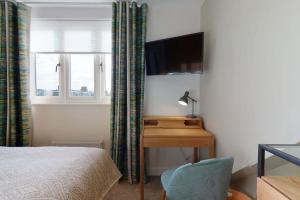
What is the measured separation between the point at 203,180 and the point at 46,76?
249cm

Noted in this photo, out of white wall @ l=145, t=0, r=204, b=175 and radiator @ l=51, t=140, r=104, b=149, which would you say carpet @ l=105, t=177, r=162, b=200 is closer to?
white wall @ l=145, t=0, r=204, b=175

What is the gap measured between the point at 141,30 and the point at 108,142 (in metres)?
1.56

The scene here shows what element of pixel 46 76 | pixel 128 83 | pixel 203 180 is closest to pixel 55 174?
pixel 203 180

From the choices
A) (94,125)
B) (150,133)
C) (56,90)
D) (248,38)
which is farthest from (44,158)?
(248,38)

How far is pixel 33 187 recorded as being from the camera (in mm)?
1101

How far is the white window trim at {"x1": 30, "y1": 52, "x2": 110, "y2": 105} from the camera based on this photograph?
113 inches

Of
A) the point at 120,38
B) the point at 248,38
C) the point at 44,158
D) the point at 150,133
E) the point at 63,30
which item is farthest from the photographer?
the point at 63,30

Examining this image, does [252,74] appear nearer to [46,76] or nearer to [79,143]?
[79,143]

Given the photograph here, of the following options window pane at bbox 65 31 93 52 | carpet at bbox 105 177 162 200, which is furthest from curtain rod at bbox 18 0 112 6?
carpet at bbox 105 177 162 200

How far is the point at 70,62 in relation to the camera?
9.46 ft

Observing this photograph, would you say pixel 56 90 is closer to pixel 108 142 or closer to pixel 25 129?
pixel 25 129

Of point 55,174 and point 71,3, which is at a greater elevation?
point 71,3

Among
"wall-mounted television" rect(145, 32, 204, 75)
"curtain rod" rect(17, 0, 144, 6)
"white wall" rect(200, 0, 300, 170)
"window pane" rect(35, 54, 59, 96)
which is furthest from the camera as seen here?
"window pane" rect(35, 54, 59, 96)

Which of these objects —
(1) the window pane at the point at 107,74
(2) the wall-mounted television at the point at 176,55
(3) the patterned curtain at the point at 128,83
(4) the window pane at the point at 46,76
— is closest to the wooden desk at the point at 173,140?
(3) the patterned curtain at the point at 128,83
